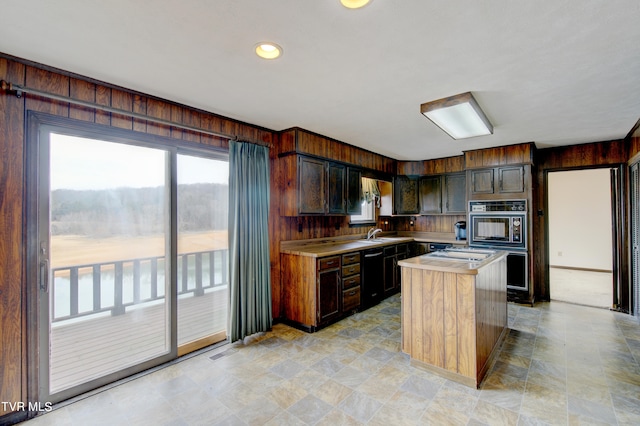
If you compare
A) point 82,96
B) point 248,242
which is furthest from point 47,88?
point 248,242

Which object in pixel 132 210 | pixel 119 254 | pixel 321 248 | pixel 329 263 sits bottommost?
pixel 329 263

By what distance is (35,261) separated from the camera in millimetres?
2119

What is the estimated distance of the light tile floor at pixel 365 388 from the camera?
6.72 ft

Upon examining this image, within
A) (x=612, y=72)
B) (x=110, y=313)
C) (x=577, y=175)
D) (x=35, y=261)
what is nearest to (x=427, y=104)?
(x=612, y=72)

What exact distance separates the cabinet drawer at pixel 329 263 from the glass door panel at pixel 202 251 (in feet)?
3.69

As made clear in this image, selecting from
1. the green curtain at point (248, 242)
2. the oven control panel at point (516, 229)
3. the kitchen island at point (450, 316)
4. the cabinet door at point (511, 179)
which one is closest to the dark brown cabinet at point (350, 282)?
the green curtain at point (248, 242)

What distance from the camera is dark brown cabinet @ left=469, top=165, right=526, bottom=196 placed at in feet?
14.9

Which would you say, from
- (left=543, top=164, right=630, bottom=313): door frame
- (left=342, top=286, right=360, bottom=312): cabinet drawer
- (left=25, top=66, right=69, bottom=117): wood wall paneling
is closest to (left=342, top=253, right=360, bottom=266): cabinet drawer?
(left=342, top=286, right=360, bottom=312): cabinet drawer

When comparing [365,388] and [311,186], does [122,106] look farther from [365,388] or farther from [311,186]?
[365,388]

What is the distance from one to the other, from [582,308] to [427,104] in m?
4.23

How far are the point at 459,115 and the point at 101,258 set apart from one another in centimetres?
380

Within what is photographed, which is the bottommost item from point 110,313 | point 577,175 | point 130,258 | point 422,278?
point 110,313

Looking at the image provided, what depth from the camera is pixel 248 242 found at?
3367 mm

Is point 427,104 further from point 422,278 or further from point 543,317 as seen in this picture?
point 543,317
